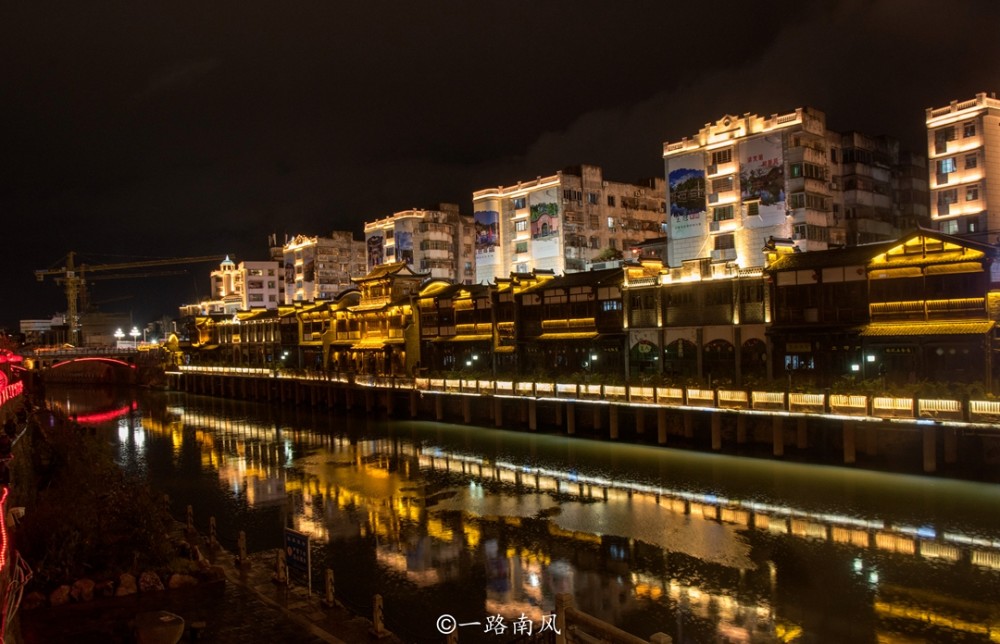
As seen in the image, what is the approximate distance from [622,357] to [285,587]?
36270 millimetres

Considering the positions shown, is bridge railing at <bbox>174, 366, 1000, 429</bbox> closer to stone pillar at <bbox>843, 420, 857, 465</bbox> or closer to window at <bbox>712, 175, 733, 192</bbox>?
stone pillar at <bbox>843, 420, 857, 465</bbox>

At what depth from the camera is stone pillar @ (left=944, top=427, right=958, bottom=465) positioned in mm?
32781

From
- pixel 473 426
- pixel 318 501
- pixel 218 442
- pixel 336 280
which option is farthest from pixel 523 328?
pixel 336 280

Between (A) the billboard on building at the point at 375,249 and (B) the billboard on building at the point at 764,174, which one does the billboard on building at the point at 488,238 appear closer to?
(A) the billboard on building at the point at 375,249

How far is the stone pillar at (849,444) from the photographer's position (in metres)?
35.3

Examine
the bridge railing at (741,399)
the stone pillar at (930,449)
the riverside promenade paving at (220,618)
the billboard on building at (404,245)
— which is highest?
the billboard on building at (404,245)

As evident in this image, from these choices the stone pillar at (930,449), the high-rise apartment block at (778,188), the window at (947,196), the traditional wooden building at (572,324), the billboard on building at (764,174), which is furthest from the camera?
the billboard on building at (764,174)

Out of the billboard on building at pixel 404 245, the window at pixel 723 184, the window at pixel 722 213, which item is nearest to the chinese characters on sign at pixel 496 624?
the window at pixel 722 213

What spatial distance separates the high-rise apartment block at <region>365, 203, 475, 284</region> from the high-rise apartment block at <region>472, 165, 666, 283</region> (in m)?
12.1

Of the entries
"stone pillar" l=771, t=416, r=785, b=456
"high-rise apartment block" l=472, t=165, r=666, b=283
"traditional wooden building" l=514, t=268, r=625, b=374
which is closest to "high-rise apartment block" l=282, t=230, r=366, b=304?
"high-rise apartment block" l=472, t=165, r=666, b=283

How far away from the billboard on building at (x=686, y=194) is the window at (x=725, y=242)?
2.37m

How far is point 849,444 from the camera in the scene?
35469 mm

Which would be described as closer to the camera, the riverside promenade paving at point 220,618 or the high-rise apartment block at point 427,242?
Result: the riverside promenade paving at point 220,618

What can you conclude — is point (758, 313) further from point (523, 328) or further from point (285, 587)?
point (285, 587)
